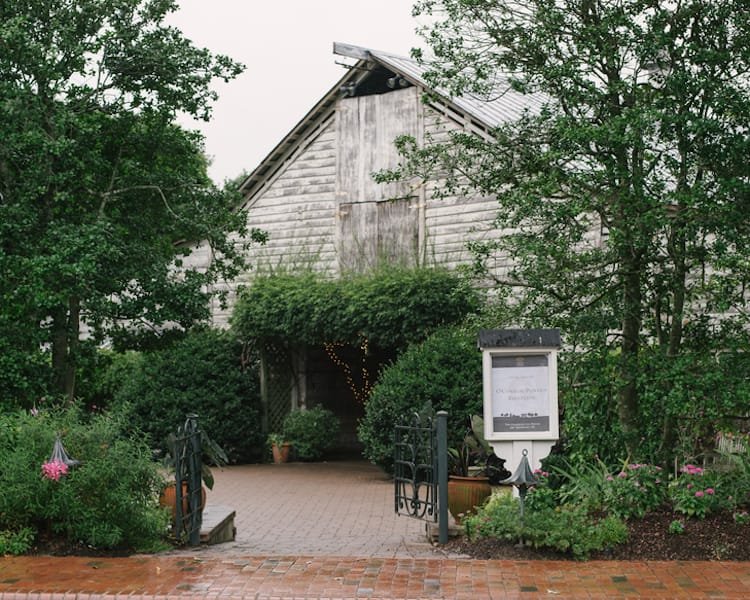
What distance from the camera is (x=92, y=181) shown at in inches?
631

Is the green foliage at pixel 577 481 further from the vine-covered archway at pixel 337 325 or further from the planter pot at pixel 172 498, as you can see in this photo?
the vine-covered archway at pixel 337 325

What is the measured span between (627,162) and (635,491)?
10.7 ft

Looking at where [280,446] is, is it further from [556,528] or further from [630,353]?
[556,528]

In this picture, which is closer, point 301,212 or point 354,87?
point 354,87

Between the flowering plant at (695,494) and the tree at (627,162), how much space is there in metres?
0.62

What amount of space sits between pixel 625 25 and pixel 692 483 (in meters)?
4.52

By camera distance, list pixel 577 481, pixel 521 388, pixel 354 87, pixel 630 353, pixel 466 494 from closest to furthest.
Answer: pixel 521 388 < pixel 577 481 < pixel 466 494 < pixel 630 353 < pixel 354 87

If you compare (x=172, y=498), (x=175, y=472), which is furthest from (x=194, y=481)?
(x=172, y=498)

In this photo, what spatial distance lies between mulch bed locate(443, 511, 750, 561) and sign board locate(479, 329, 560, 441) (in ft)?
3.67

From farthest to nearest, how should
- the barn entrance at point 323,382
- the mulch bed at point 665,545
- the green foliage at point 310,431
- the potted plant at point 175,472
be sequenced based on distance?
the barn entrance at point 323,382 → the green foliage at point 310,431 → the potted plant at point 175,472 → the mulch bed at point 665,545

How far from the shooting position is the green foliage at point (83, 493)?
30.9 ft

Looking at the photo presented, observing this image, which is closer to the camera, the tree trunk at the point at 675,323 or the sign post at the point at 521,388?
the sign post at the point at 521,388

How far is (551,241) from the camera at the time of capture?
1109 cm

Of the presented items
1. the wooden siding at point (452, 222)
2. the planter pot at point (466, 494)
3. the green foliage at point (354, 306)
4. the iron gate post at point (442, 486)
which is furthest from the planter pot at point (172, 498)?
the wooden siding at point (452, 222)
